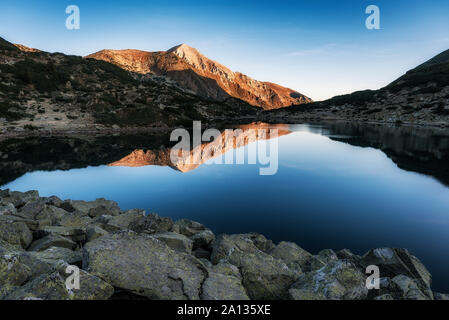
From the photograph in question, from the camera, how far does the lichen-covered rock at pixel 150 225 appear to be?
35.0 ft

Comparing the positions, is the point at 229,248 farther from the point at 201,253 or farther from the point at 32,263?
the point at 32,263

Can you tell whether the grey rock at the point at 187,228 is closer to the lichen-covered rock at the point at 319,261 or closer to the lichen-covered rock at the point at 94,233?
the lichen-covered rock at the point at 94,233

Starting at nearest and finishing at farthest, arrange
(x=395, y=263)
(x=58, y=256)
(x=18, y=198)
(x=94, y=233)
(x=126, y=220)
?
(x=58, y=256)
(x=395, y=263)
(x=94, y=233)
(x=126, y=220)
(x=18, y=198)

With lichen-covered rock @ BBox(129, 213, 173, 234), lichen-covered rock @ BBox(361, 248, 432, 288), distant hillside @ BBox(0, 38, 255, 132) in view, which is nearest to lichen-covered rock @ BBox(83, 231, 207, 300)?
lichen-covered rock @ BBox(129, 213, 173, 234)

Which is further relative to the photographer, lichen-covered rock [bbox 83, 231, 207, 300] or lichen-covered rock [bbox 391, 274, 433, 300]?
lichen-covered rock [bbox 391, 274, 433, 300]

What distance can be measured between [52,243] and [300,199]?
57.7 feet

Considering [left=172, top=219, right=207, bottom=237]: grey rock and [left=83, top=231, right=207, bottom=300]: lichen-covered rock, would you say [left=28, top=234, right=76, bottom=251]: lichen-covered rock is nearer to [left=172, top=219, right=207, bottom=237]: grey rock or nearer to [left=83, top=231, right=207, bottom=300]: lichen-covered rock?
[left=83, top=231, right=207, bottom=300]: lichen-covered rock

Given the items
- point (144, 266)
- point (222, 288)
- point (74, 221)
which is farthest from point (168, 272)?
point (74, 221)

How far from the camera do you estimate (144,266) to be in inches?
246

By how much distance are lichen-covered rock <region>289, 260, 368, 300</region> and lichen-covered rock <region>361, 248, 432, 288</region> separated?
286cm

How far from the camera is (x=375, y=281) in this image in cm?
686

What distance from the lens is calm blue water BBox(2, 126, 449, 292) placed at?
46.7 ft

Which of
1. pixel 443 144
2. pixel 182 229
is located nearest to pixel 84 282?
pixel 182 229

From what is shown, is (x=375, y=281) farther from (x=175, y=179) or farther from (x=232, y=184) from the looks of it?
(x=175, y=179)
